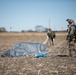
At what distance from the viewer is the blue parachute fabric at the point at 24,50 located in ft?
41.5

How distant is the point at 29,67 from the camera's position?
9039mm

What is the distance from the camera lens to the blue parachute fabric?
12664 millimetres

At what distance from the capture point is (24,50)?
43.4 ft

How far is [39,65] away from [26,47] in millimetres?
4277

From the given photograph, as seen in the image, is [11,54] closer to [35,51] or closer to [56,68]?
[35,51]

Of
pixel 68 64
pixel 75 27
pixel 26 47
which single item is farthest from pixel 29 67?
pixel 26 47

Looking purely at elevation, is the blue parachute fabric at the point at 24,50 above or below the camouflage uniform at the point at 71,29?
below

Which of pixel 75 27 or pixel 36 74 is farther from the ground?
pixel 75 27

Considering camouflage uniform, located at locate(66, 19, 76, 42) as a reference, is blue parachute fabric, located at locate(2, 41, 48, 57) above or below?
below

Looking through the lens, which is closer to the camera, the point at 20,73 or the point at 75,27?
the point at 20,73

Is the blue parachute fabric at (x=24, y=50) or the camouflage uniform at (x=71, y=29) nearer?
the camouflage uniform at (x=71, y=29)

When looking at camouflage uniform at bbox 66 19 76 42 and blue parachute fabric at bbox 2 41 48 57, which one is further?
blue parachute fabric at bbox 2 41 48 57

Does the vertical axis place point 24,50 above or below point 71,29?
below

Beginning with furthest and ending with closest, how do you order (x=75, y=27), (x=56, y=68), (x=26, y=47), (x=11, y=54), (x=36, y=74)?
(x=26, y=47) → (x=11, y=54) → (x=75, y=27) → (x=56, y=68) → (x=36, y=74)
